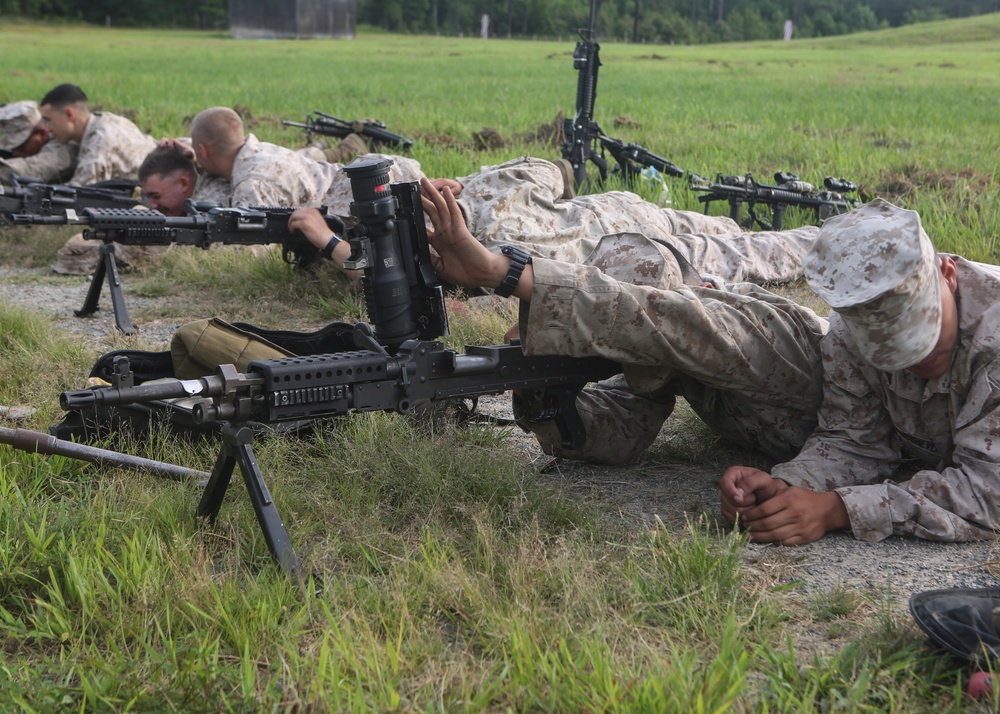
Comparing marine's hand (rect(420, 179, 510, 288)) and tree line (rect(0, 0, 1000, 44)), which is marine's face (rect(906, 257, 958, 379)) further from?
tree line (rect(0, 0, 1000, 44))

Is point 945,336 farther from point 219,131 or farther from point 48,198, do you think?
point 48,198

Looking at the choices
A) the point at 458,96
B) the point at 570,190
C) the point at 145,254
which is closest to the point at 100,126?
the point at 145,254

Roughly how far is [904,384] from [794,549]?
65 cm

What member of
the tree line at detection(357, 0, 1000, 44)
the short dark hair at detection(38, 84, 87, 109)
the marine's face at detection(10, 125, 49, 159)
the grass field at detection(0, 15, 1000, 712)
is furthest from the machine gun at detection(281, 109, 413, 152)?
the tree line at detection(357, 0, 1000, 44)

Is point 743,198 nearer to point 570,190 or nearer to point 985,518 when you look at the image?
point 570,190

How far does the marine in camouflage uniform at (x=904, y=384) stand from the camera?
9.34ft

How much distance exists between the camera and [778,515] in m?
3.13

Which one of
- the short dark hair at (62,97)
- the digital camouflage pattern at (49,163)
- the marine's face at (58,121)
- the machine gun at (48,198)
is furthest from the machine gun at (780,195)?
the digital camouflage pattern at (49,163)

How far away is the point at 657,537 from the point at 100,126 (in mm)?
8474

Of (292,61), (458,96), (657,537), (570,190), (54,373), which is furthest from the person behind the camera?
(292,61)

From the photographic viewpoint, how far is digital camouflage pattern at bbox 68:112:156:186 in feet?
31.6

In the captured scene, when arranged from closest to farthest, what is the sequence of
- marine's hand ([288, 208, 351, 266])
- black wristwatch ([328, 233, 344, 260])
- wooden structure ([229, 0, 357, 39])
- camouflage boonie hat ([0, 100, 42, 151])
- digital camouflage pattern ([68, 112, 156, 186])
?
1. black wristwatch ([328, 233, 344, 260])
2. marine's hand ([288, 208, 351, 266])
3. digital camouflage pattern ([68, 112, 156, 186])
4. camouflage boonie hat ([0, 100, 42, 151])
5. wooden structure ([229, 0, 357, 39])

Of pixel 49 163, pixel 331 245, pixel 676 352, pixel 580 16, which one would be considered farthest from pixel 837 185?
pixel 580 16

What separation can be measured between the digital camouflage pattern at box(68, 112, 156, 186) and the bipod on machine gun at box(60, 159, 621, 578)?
23.0ft
